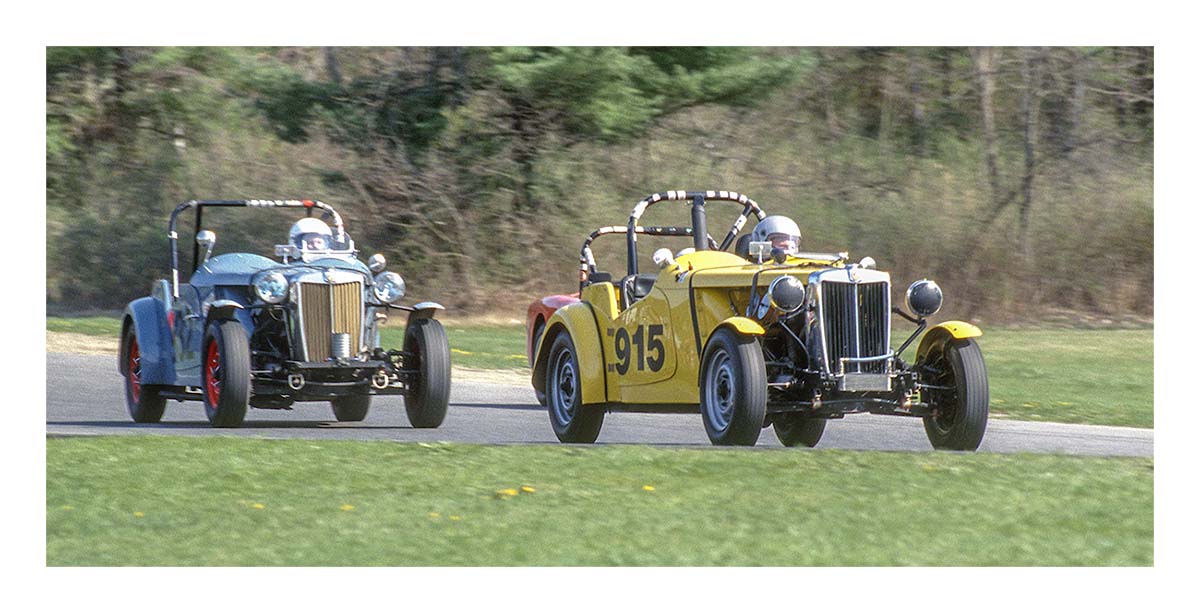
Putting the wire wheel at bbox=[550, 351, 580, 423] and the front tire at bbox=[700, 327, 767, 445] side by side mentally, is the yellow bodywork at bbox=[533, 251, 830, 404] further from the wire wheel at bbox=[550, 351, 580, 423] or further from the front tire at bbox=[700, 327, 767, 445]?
the wire wheel at bbox=[550, 351, 580, 423]

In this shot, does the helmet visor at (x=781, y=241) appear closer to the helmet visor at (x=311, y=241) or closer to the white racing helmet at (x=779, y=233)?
the white racing helmet at (x=779, y=233)

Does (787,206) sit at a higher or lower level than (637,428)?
higher

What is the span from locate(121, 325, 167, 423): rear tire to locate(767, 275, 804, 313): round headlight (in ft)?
19.1

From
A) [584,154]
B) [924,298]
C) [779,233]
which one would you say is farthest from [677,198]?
[584,154]

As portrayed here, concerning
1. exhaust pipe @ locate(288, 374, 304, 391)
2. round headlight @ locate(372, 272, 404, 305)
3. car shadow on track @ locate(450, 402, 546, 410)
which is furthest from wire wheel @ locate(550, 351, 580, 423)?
car shadow on track @ locate(450, 402, 546, 410)

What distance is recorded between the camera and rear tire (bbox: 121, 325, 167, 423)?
14398 millimetres

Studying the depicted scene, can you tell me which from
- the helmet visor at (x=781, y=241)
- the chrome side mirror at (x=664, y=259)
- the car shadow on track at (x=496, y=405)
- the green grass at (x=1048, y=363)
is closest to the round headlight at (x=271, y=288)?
the car shadow on track at (x=496, y=405)

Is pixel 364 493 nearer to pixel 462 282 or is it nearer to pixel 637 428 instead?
pixel 637 428

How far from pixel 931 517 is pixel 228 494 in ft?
13.1

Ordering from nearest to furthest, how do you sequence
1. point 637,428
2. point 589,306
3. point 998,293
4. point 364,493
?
point 364,493
point 589,306
point 637,428
point 998,293

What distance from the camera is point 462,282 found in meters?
26.7

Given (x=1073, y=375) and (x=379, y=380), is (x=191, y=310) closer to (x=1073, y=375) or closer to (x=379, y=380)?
(x=379, y=380)
